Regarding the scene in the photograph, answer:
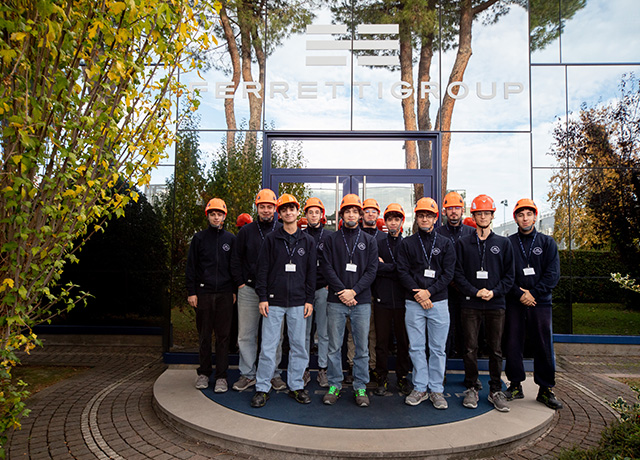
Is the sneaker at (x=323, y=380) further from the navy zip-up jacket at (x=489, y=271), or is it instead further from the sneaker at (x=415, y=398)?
the navy zip-up jacket at (x=489, y=271)

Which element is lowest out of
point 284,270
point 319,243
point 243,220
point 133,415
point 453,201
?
point 133,415

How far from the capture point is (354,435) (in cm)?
354

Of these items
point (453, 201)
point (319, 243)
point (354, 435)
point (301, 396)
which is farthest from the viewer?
point (453, 201)

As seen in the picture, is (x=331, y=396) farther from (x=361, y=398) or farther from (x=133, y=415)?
(x=133, y=415)

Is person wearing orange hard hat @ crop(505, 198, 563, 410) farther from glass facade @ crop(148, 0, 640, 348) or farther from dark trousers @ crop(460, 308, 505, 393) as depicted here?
glass facade @ crop(148, 0, 640, 348)

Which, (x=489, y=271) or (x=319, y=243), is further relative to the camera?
(x=319, y=243)

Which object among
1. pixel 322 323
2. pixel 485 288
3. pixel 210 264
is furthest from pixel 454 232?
pixel 210 264

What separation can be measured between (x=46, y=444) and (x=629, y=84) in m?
9.70

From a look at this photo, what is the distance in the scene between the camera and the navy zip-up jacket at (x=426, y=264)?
169 inches

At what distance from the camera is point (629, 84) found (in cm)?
704

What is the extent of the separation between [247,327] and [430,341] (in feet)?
6.82

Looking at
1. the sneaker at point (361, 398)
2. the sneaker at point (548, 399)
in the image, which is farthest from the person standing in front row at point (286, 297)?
the sneaker at point (548, 399)

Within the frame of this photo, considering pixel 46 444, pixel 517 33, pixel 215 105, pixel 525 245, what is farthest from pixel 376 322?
pixel 517 33

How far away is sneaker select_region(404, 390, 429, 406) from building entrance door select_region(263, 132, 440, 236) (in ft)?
8.98
